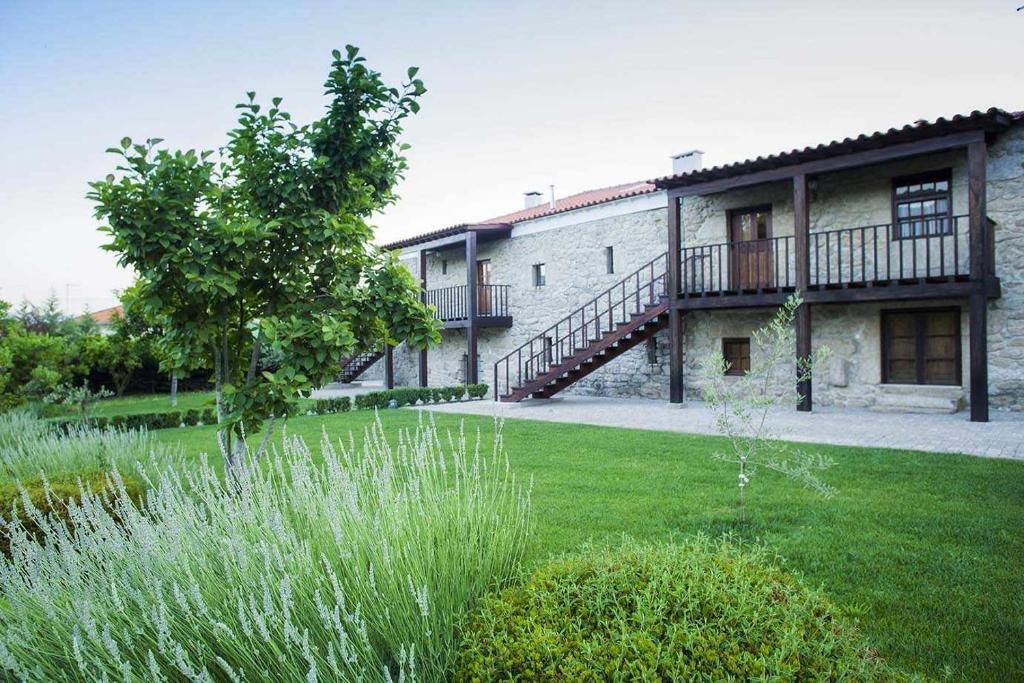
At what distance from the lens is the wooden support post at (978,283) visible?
962 cm

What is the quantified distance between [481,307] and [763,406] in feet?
42.7

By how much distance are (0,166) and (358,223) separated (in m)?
12.1

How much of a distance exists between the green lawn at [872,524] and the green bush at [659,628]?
27cm

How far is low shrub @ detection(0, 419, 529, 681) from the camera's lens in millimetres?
2098

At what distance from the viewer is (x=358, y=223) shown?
475 cm

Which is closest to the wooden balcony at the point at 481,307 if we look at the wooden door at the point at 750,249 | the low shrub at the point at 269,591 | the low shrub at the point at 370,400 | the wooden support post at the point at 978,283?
the low shrub at the point at 370,400

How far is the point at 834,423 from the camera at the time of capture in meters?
10.2

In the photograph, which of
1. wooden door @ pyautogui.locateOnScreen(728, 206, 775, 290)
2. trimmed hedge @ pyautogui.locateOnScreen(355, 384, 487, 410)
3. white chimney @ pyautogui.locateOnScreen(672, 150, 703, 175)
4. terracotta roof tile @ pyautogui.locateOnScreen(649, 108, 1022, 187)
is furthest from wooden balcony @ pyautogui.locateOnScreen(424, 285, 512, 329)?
wooden door @ pyautogui.locateOnScreen(728, 206, 775, 290)

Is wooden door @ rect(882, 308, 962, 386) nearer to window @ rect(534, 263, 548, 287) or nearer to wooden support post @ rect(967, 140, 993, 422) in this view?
wooden support post @ rect(967, 140, 993, 422)

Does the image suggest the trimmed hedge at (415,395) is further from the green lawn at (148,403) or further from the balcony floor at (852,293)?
the balcony floor at (852,293)

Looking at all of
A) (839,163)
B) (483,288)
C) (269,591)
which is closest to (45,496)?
(269,591)

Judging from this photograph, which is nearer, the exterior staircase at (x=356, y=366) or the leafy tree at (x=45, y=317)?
the leafy tree at (x=45, y=317)

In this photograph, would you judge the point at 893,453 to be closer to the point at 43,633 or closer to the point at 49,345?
the point at 43,633

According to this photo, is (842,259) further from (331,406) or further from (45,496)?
(45,496)
